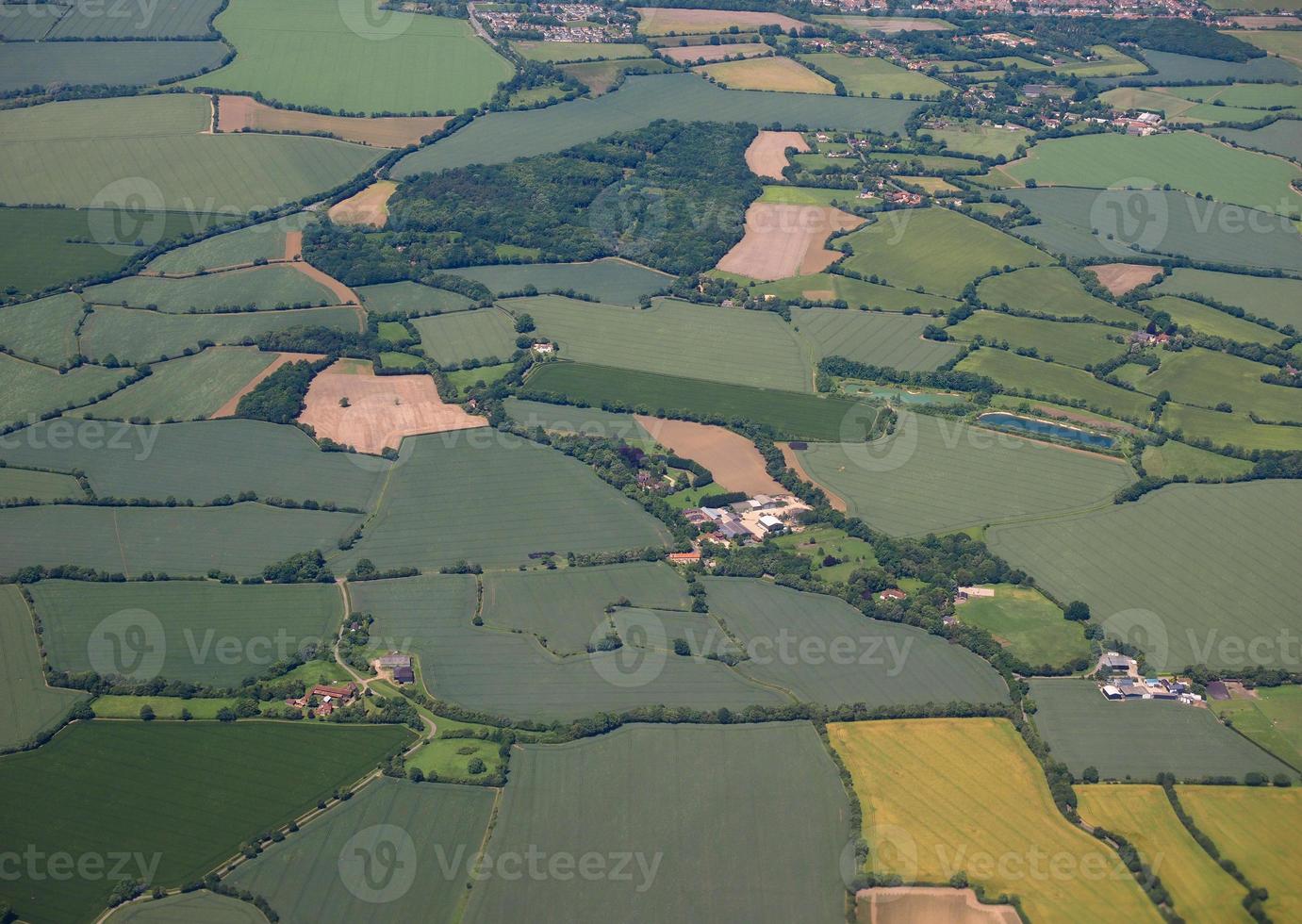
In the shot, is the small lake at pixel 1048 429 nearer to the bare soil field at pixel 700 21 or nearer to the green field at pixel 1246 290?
the green field at pixel 1246 290

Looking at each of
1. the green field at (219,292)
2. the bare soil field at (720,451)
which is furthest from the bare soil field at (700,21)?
the bare soil field at (720,451)

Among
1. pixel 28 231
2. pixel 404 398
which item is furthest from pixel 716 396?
pixel 28 231

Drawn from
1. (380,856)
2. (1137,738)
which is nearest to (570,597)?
(380,856)

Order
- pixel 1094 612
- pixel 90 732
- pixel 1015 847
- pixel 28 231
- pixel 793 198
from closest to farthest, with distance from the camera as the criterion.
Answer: pixel 1015 847
pixel 90 732
pixel 1094 612
pixel 28 231
pixel 793 198

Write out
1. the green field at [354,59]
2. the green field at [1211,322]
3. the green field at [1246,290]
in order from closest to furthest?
the green field at [1211,322] < the green field at [1246,290] < the green field at [354,59]

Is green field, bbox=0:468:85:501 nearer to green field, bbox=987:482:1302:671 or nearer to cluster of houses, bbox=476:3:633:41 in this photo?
green field, bbox=987:482:1302:671

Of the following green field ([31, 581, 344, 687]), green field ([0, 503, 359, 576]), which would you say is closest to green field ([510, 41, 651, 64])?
green field ([0, 503, 359, 576])

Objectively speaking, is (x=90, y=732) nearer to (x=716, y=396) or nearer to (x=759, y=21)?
(x=716, y=396)
